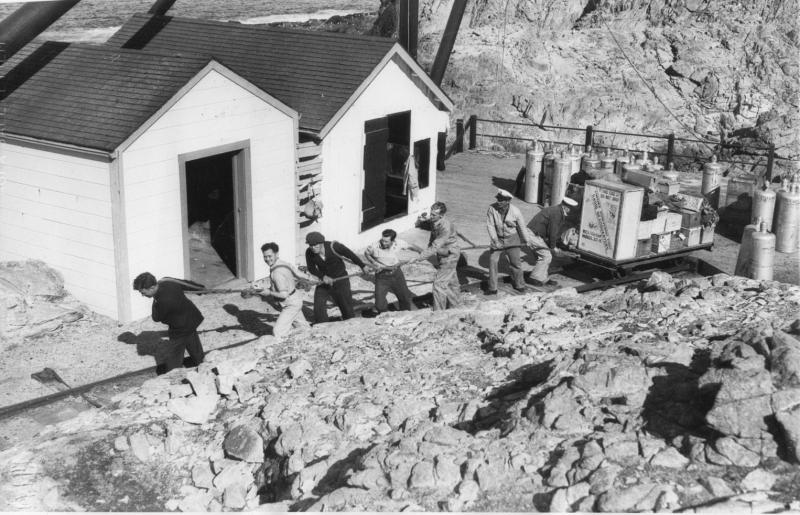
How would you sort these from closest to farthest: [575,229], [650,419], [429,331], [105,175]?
[650,419] < [429,331] < [105,175] < [575,229]

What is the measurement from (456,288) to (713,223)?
18.3ft

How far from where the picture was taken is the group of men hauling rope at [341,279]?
1186 cm

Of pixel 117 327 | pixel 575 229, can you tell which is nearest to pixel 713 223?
pixel 575 229

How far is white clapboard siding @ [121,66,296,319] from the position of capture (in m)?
14.1

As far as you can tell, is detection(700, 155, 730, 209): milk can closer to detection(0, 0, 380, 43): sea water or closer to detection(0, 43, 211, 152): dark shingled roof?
detection(0, 43, 211, 152): dark shingled roof

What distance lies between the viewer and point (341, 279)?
13570 mm

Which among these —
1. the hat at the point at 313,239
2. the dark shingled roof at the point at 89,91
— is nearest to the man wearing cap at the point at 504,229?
the hat at the point at 313,239

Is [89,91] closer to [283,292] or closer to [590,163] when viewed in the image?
[283,292]

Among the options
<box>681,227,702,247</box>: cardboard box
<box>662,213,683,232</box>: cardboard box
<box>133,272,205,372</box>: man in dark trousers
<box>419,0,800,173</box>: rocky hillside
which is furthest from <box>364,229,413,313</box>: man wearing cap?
<box>419,0,800,173</box>: rocky hillside

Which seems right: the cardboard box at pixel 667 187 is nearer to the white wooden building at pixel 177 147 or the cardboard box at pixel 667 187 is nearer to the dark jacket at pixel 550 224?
the dark jacket at pixel 550 224

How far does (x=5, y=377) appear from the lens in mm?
12859

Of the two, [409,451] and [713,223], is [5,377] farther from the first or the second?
[713,223]

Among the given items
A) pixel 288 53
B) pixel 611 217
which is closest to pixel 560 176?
pixel 611 217

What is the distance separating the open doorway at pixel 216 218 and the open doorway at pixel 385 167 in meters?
2.88
